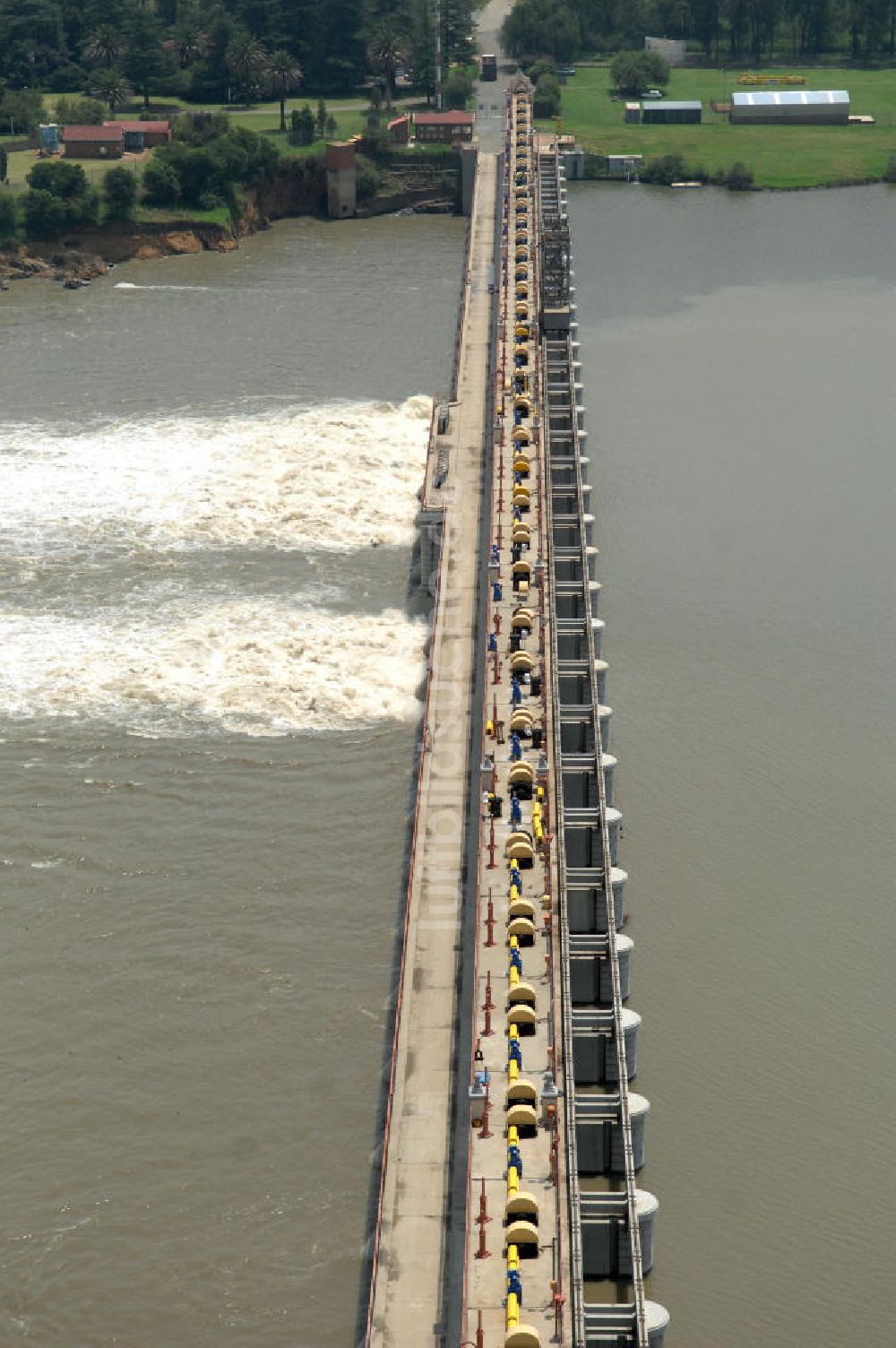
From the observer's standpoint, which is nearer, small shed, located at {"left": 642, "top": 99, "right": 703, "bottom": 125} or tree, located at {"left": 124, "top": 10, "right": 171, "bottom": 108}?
tree, located at {"left": 124, "top": 10, "right": 171, "bottom": 108}

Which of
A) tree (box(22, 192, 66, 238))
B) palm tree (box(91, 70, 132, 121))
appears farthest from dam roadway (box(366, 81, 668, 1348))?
palm tree (box(91, 70, 132, 121))

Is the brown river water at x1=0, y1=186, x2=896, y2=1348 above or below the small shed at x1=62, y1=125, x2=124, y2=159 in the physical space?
below

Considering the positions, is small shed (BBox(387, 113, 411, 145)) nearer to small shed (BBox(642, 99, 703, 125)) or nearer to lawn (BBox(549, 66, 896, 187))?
lawn (BBox(549, 66, 896, 187))

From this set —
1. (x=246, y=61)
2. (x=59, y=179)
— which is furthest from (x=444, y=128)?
(x=59, y=179)

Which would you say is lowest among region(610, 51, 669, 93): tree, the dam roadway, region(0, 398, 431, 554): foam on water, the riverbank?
the dam roadway

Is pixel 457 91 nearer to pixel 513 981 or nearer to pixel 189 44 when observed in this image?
pixel 189 44

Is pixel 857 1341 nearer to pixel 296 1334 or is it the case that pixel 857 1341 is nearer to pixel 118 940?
pixel 296 1334
